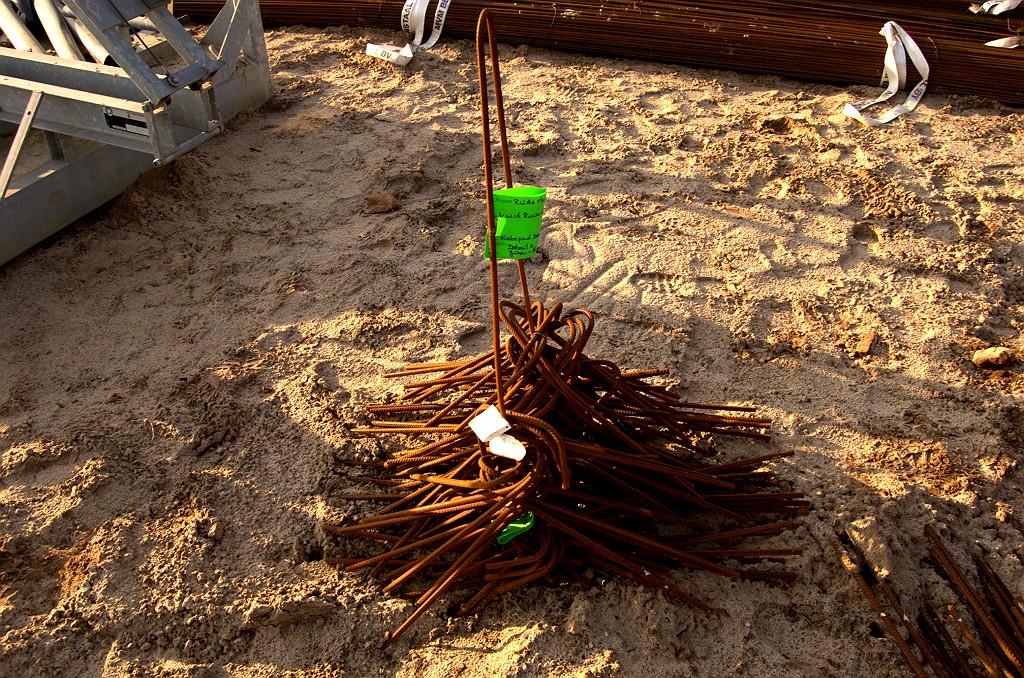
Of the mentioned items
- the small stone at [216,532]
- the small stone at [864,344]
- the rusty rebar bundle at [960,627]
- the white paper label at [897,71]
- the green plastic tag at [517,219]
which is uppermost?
the green plastic tag at [517,219]

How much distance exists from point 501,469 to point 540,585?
0.38 m

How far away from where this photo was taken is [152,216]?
4.46 metres

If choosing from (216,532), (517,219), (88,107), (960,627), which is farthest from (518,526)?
(88,107)

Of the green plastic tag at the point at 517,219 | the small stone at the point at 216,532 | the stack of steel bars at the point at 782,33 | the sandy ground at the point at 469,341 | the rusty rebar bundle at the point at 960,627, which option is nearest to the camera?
the green plastic tag at the point at 517,219

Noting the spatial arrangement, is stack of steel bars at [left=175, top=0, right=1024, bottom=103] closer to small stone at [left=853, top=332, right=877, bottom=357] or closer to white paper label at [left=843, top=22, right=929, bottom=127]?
white paper label at [left=843, top=22, right=929, bottom=127]

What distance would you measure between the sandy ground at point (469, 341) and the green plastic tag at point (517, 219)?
1.07m

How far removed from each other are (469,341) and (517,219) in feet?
4.56

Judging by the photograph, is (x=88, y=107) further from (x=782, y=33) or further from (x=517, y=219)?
(x=782, y=33)

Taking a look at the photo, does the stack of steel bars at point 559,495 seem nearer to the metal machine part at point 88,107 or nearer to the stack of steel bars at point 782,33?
the metal machine part at point 88,107

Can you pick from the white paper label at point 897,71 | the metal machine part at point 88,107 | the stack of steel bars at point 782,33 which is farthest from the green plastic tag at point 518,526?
the stack of steel bars at point 782,33

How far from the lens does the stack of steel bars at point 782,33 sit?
17.6 ft

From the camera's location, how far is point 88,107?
3926mm

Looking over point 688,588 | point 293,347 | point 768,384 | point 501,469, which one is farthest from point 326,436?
point 768,384

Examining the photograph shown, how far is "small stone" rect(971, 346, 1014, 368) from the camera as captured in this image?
3.55 m
